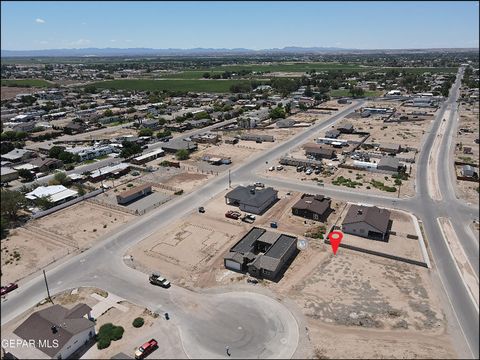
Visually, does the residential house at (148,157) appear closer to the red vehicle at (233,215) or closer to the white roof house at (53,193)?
the white roof house at (53,193)

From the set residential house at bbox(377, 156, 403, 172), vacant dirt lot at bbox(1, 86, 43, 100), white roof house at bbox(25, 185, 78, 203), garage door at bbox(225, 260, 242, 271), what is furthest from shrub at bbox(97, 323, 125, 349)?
vacant dirt lot at bbox(1, 86, 43, 100)

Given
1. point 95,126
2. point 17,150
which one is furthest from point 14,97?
point 17,150

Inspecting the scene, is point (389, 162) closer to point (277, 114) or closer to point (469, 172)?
point (469, 172)

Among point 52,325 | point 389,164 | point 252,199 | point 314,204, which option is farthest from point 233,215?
point 389,164

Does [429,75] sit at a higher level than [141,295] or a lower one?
higher

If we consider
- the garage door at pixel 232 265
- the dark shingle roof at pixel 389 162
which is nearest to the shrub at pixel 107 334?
the garage door at pixel 232 265

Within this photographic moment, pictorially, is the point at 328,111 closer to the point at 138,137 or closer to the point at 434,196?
the point at 138,137

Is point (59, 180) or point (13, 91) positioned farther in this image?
point (13, 91)
